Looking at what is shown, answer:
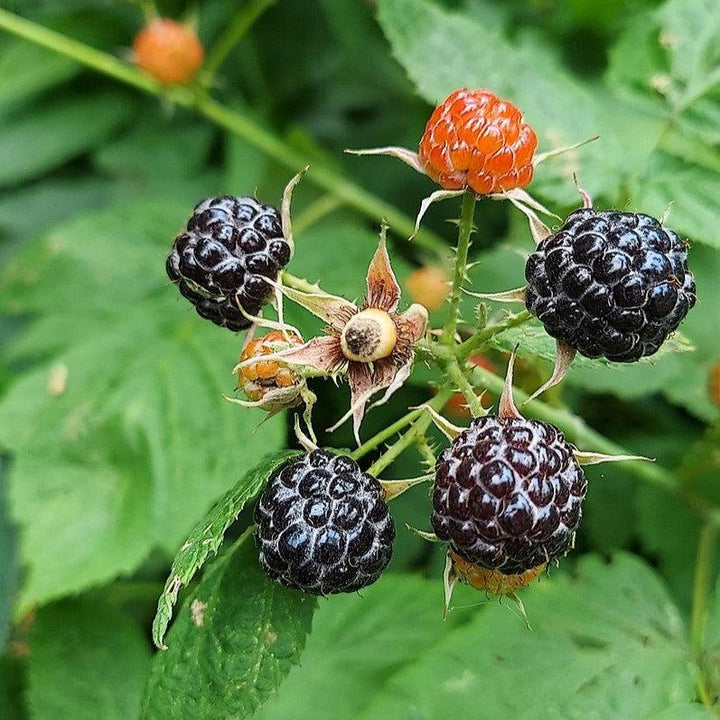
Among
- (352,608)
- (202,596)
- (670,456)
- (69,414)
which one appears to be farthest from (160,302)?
(670,456)

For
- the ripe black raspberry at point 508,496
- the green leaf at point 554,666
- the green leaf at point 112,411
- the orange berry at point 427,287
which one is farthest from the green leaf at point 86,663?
the ripe black raspberry at point 508,496

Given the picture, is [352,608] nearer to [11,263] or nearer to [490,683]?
[490,683]

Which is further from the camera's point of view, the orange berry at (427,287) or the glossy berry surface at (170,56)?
the glossy berry surface at (170,56)

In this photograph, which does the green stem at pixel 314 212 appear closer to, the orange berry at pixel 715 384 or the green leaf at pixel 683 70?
the green leaf at pixel 683 70

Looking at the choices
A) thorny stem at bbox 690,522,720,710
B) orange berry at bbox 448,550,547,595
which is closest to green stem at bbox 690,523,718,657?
thorny stem at bbox 690,522,720,710

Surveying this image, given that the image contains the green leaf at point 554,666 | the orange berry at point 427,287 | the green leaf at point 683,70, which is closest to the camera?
the green leaf at point 554,666

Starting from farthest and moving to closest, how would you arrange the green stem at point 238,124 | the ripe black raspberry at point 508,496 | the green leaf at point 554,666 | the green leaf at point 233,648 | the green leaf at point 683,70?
the green stem at point 238,124 → the green leaf at point 683,70 → the green leaf at point 554,666 → the green leaf at point 233,648 → the ripe black raspberry at point 508,496

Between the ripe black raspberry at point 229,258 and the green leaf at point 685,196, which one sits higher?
the green leaf at point 685,196

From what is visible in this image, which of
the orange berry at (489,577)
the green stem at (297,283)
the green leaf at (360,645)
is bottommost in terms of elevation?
the green leaf at (360,645)

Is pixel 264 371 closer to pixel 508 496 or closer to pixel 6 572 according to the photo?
pixel 508 496
